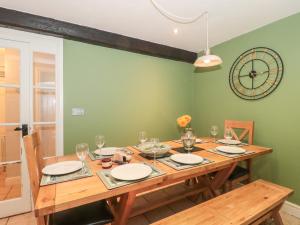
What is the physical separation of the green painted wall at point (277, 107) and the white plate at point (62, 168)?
2.36 meters

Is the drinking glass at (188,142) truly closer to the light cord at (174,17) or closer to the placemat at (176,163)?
the placemat at (176,163)

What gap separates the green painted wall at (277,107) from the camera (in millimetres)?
2023

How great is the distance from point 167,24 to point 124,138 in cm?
183

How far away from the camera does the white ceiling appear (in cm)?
184

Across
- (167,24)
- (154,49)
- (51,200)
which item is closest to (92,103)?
(154,49)

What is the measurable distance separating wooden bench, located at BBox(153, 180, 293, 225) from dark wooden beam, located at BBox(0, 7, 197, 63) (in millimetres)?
2317

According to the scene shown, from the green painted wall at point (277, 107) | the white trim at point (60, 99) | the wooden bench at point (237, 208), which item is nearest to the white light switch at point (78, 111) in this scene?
the white trim at point (60, 99)

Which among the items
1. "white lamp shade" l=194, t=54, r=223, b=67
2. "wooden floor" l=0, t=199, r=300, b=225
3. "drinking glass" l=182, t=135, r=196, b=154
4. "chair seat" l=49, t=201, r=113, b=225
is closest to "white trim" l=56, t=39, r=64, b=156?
"wooden floor" l=0, t=199, r=300, b=225

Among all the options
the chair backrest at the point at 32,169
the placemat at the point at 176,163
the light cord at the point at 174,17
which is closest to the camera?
the chair backrest at the point at 32,169

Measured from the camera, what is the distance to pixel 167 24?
7.47 ft

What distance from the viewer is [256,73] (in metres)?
2.40

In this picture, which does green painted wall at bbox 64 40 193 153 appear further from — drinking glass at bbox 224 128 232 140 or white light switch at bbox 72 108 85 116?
drinking glass at bbox 224 128 232 140

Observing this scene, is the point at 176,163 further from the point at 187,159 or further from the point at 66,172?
the point at 66,172

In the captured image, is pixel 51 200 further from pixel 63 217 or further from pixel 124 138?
pixel 124 138
